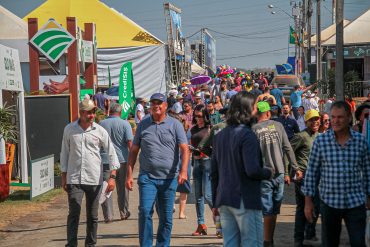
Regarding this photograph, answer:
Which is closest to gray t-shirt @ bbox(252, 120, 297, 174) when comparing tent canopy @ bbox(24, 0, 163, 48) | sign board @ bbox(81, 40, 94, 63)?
sign board @ bbox(81, 40, 94, 63)

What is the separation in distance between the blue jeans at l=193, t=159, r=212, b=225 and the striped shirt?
3.95 meters

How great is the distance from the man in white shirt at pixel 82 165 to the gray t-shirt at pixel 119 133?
266cm

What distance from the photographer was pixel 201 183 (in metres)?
10.8

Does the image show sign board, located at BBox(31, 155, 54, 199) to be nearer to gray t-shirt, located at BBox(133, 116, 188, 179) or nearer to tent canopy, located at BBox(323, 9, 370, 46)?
gray t-shirt, located at BBox(133, 116, 188, 179)

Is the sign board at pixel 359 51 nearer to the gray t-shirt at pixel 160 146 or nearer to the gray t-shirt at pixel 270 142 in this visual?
the gray t-shirt at pixel 270 142

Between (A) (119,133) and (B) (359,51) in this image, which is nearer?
(A) (119,133)

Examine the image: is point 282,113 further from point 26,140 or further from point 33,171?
point 26,140

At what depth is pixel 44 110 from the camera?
17312 mm

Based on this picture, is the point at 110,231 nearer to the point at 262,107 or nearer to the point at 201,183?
the point at 201,183

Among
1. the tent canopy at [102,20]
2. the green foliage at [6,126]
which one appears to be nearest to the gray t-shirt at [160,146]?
the green foliage at [6,126]

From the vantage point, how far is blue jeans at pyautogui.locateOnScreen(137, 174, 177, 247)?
8.41m

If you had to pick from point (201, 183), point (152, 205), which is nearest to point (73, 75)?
point (201, 183)

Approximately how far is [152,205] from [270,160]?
1511 millimetres

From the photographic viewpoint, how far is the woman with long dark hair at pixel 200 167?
34.7 ft
